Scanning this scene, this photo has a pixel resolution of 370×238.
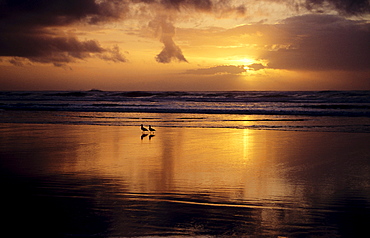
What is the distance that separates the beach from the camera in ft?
14.8

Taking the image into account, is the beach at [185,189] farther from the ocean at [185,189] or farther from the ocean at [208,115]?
the ocean at [208,115]

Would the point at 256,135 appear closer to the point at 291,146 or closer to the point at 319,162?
the point at 291,146

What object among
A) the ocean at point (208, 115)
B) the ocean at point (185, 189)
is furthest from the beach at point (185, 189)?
the ocean at point (208, 115)

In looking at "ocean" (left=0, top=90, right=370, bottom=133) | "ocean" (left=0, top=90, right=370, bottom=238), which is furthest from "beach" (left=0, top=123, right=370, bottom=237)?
"ocean" (left=0, top=90, right=370, bottom=133)

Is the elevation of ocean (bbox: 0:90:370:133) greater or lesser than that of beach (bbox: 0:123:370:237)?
greater

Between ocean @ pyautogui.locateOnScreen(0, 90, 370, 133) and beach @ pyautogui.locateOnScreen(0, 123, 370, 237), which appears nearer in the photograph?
beach @ pyautogui.locateOnScreen(0, 123, 370, 237)

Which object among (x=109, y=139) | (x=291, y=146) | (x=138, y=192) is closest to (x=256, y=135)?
(x=291, y=146)

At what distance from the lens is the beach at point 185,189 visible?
14.8ft

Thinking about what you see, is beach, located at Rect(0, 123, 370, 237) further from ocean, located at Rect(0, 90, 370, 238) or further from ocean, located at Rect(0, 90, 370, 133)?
ocean, located at Rect(0, 90, 370, 133)

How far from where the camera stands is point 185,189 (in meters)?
6.19

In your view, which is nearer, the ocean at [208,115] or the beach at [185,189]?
the beach at [185,189]

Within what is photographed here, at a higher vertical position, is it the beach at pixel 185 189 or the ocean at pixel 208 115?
the ocean at pixel 208 115

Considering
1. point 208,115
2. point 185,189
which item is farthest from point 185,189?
point 208,115

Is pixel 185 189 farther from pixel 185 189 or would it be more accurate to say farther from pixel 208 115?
pixel 208 115
